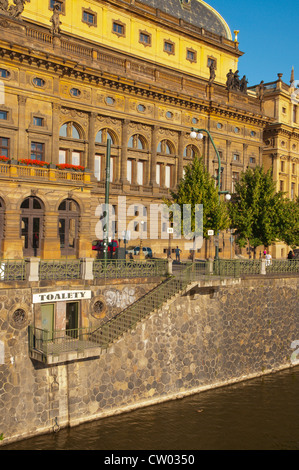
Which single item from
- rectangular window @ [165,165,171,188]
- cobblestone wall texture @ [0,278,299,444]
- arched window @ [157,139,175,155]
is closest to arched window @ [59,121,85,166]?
arched window @ [157,139,175,155]

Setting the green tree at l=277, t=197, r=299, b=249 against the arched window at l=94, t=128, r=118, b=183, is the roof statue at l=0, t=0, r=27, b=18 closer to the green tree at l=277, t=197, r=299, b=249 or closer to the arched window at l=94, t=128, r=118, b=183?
the arched window at l=94, t=128, r=118, b=183

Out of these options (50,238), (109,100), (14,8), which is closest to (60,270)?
(50,238)

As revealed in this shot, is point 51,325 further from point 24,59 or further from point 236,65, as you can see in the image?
point 236,65

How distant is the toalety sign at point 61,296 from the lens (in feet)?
64.0

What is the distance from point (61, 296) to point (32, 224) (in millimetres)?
13559

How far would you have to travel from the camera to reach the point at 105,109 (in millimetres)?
39031

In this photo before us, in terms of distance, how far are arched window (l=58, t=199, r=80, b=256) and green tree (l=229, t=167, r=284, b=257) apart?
41.7 feet

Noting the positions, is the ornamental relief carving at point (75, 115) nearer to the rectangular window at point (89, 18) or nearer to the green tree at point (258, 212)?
the rectangular window at point (89, 18)

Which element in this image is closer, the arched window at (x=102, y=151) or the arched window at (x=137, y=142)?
the arched window at (x=102, y=151)

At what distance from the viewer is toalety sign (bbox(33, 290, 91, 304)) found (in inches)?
768

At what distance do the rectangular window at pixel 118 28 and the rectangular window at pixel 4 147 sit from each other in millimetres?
16444

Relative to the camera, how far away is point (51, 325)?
2028cm

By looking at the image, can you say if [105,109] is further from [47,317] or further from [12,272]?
[47,317]

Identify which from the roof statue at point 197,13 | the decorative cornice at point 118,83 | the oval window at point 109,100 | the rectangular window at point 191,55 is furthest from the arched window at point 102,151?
the roof statue at point 197,13
